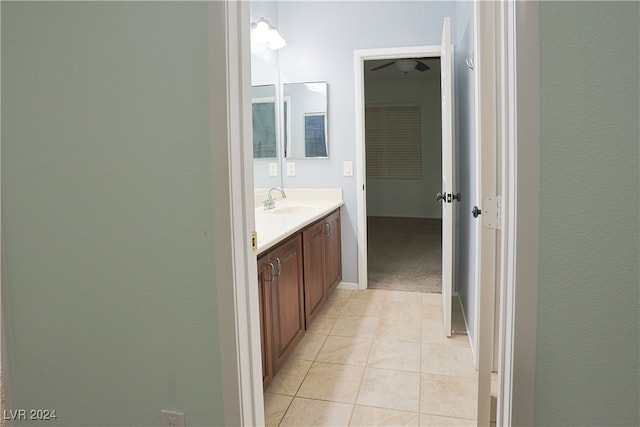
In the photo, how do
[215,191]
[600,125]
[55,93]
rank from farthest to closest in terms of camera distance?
[55,93]
[215,191]
[600,125]

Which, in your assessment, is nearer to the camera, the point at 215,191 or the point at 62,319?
the point at 215,191

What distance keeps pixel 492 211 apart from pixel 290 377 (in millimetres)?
1537

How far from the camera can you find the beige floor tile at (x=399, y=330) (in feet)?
9.58

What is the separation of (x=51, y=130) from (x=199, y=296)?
2.36 feet

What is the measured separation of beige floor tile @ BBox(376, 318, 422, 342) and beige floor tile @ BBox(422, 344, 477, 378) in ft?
0.54

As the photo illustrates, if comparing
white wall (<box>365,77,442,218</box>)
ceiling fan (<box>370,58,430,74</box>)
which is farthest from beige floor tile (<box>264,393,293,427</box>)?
white wall (<box>365,77,442,218</box>)

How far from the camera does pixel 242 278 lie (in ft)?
4.27

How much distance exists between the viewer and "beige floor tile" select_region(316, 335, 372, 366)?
2592 millimetres

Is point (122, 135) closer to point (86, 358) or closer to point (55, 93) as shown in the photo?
point (55, 93)

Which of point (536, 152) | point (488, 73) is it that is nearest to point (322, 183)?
point (488, 73)

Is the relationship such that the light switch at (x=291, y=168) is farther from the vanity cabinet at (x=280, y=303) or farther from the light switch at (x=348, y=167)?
the vanity cabinet at (x=280, y=303)

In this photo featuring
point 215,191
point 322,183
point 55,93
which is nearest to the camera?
point 215,191

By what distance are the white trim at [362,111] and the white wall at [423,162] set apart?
12.8 ft

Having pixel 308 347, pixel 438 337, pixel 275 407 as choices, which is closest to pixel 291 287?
pixel 308 347
